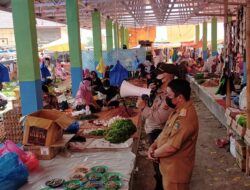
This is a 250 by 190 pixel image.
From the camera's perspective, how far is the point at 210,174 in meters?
5.41

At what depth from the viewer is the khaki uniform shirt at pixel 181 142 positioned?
2848 millimetres

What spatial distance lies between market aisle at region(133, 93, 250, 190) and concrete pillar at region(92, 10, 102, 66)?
872cm

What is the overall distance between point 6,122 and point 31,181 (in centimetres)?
276

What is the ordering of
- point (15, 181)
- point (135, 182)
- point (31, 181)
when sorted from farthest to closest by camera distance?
1. point (135, 182)
2. point (31, 181)
3. point (15, 181)

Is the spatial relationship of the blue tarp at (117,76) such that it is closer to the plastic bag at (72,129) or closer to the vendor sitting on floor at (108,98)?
the vendor sitting on floor at (108,98)

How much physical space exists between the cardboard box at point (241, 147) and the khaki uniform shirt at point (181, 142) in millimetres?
2707

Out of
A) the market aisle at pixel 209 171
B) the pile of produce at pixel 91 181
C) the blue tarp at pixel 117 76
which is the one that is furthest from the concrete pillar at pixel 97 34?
the pile of produce at pixel 91 181

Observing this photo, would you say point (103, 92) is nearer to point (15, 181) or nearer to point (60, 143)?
point (60, 143)

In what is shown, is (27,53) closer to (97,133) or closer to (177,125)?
(97,133)

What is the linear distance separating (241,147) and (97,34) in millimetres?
11133

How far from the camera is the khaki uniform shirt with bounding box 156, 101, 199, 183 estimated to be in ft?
9.34

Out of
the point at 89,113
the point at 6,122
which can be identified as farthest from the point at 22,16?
the point at 89,113

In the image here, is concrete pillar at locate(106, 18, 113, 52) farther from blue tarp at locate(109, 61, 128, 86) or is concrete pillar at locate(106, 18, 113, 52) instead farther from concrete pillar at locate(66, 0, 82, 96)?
blue tarp at locate(109, 61, 128, 86)

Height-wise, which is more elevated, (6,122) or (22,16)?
(22,16)
